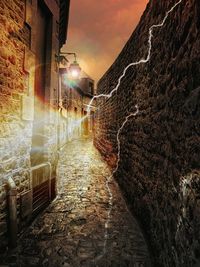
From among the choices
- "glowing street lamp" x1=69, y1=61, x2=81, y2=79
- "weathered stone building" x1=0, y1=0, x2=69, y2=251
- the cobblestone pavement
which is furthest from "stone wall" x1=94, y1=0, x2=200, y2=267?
"glowing street lamp" x1=69, y1=61, x2=81, y2=79

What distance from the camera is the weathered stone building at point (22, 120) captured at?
3066mm

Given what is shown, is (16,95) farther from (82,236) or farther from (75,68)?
(75,68)

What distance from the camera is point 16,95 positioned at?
3367 millimetres

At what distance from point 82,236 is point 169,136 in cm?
213

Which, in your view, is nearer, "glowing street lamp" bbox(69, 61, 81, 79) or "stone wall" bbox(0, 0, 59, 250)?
"stone wall" bbox(0, 0, 59, 250)

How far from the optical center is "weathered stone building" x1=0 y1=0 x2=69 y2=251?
10.1 feet

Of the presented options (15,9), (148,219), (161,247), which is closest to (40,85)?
(15,9)

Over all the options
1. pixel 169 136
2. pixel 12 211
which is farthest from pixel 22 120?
pixel 169 136

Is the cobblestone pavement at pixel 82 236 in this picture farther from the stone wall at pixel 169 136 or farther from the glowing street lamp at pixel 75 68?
the glowing street lamp at pixel 75 68

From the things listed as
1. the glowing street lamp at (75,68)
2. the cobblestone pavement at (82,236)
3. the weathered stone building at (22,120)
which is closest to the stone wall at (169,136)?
the cobblestone pavement at (82,236)

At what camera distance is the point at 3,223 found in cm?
306

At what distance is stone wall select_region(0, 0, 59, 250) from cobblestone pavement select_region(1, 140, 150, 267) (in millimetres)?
425

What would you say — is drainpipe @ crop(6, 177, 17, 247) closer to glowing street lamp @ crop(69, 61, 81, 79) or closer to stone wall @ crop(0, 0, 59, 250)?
stone wall @ crop(0, 0, 59, 250)

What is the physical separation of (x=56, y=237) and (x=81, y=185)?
8.76ft
